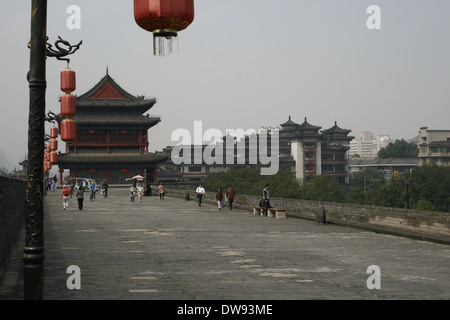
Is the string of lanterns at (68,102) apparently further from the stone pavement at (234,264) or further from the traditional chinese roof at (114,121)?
the traditional chinese roof at (114,121)

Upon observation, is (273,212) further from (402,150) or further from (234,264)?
(402,150)

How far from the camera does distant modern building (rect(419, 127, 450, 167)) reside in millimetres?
109125

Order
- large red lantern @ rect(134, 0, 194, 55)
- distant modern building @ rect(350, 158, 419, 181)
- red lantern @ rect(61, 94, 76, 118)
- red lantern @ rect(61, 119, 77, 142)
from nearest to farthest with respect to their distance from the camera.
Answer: large red lantern @ rect(134, 0, 194, 55)
red lantern @ rect(61, 94, 76, 118)
red lantern @ rect(61, 119, 77, 142)
distant modern building @ rect(350, 158, 419, 181)

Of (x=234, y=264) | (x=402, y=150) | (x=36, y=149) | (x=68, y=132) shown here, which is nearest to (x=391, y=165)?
(x=402, y=150)

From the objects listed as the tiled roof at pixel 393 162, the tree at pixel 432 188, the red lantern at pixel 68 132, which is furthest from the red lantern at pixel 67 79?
the tiled roof at pixel 393 162

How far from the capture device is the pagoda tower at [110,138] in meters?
70.6

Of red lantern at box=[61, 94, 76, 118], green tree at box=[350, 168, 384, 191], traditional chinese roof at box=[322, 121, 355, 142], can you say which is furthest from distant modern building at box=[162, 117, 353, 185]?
red lantern at box=[61, 94, 76, 118]

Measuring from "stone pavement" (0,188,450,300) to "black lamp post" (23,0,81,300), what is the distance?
2.17m

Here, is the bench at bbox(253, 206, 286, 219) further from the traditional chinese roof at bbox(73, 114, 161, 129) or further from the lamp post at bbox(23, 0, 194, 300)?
the traditional chinese roof at bbox(73, 114, 161, 129)

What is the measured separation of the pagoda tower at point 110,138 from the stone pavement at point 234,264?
168ft

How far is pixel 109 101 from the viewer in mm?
74062

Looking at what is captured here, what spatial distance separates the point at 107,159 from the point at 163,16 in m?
64.8

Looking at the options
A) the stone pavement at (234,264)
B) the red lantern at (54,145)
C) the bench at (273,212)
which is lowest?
the stone pavement at (234,264)
